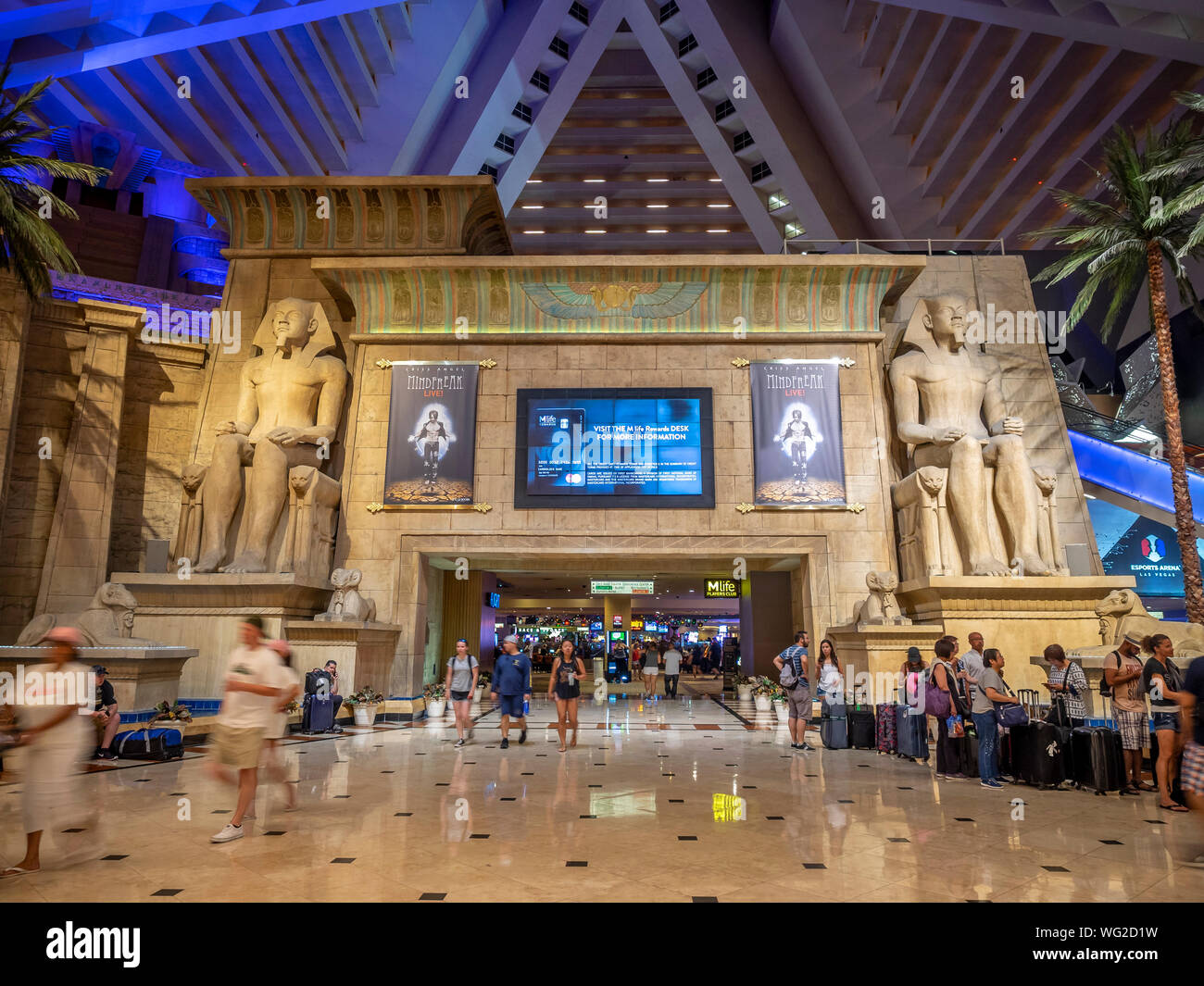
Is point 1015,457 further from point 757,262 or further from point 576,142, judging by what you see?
point 576,142

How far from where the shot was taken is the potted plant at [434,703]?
12414 millimetres

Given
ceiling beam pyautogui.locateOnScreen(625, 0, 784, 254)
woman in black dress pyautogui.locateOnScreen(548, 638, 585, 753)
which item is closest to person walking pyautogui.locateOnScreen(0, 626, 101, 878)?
woman in black dress pyautogui.locateOnScreen(548, 638, 585, 753)

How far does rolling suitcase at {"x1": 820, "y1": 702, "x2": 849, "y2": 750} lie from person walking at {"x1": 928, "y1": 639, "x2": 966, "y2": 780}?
1.85 meters

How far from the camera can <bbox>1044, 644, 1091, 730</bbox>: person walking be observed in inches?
260

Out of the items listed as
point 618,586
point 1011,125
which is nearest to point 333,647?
point 618,586

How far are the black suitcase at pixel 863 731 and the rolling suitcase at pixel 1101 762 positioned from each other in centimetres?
278

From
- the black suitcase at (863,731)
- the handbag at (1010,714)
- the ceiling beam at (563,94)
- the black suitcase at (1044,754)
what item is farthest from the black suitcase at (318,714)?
the ceiling beam at (563,94)

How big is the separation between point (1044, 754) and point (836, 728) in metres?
2.80

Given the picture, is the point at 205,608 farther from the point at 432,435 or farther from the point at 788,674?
the point at 788,674

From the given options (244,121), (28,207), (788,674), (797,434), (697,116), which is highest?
(697,116)

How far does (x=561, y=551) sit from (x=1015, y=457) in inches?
294

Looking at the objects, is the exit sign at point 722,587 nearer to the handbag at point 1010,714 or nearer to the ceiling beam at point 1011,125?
the handbag at point 1010,714

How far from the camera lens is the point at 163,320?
51.1ft
